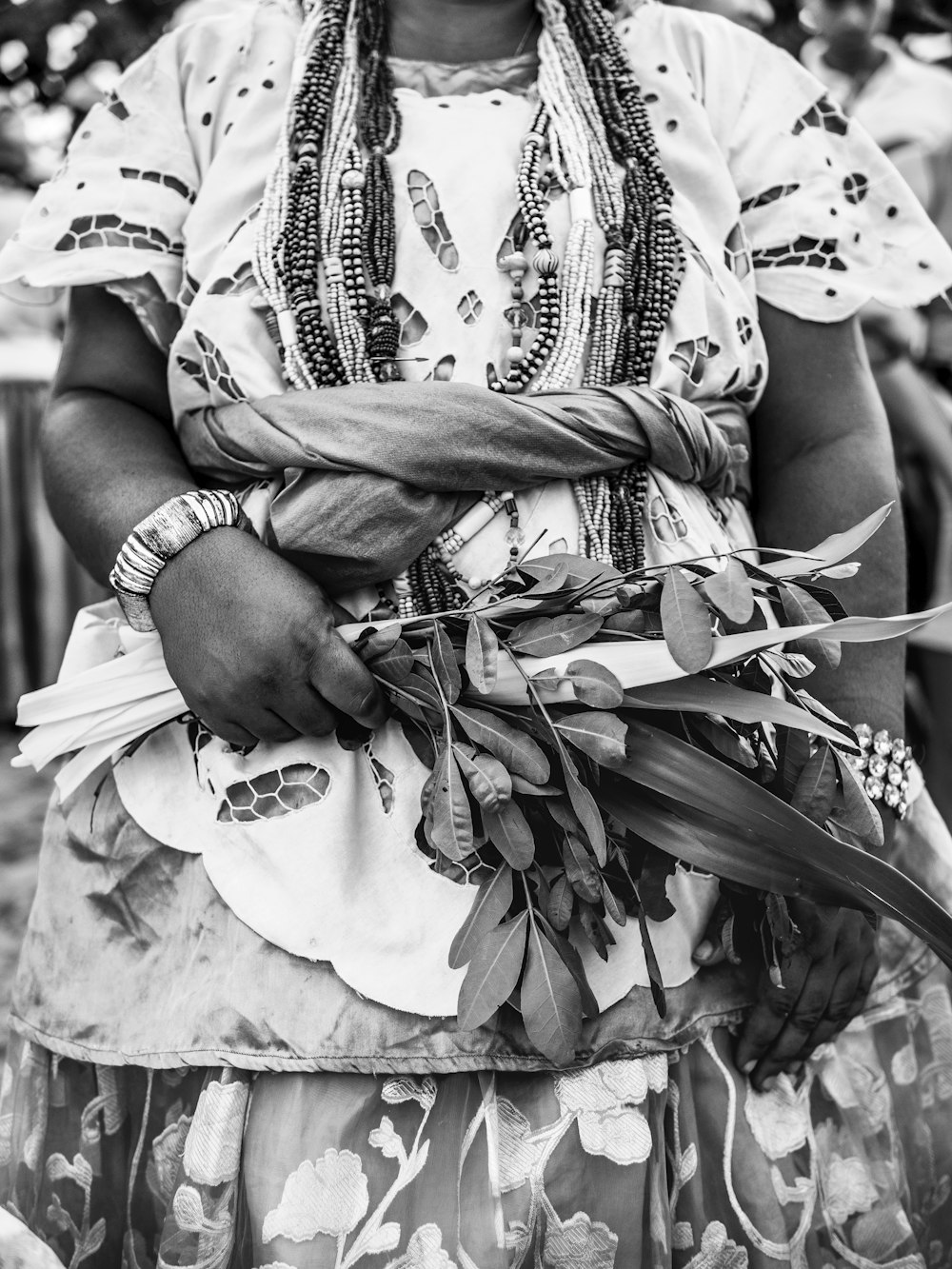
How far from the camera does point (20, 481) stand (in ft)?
16.8

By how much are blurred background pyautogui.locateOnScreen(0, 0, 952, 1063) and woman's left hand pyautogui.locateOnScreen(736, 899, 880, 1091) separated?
95 cm

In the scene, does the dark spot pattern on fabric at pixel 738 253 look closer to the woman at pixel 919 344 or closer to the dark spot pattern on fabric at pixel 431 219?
the dark spot pattern on fabric at pixel 431 219

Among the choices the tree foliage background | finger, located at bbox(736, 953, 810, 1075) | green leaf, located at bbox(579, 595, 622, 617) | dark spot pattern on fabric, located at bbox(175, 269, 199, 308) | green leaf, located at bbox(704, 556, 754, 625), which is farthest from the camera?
the tree foliage background

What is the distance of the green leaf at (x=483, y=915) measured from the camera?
114 centimetres

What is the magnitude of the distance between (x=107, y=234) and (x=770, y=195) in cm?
81

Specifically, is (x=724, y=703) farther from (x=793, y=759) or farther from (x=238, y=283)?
(x=238, y=283)

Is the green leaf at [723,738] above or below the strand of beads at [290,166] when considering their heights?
below

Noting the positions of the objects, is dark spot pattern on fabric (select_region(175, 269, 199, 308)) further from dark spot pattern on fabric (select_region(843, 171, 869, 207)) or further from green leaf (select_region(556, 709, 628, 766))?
dark spot pattern on fabric (select_region(843, 171, 869, 207))

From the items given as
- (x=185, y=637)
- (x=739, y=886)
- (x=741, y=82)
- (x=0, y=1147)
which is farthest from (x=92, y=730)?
(x=741, y=82)

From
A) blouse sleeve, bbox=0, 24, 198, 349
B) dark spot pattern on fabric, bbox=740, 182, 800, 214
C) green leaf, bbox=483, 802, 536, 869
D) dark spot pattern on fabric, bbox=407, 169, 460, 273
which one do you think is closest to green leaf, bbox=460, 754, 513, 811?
green leaf, bbox=483, 802, 536, 869

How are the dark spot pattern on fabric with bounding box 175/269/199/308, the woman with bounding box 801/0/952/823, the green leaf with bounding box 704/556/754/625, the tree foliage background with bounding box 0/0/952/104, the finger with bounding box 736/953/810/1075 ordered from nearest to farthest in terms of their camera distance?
the green leaf with bounding box 704/556/754/625 → the finger with bounding box 736/953/810/1075 → the dark spot pattern on fabric with bounding box 175/269/199/308 → the woman with bounding box 801/0/952/823 → the tree foliage background with bounding box 0/0/952/104

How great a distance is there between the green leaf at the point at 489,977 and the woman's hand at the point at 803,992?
0.25m

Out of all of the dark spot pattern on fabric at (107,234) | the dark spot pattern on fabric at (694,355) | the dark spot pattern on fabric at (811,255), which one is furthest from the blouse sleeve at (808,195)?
the dark spot pattern on fabric at (107,234)

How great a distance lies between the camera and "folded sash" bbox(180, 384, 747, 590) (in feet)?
4.03
